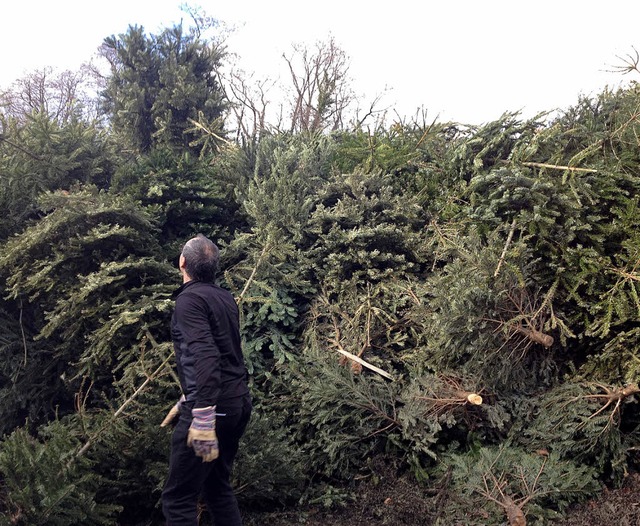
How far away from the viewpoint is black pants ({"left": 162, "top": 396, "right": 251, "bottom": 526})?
2.82 metres

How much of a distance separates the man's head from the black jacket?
48mm

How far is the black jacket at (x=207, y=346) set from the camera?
273 centimetres

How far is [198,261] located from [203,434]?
0.96m

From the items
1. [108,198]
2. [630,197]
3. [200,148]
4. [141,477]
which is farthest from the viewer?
[200,148]

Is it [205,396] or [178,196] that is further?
[178,196]

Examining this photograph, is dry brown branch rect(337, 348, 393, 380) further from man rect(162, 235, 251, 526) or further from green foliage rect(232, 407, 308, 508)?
man rect(162, 235, 251, 526)

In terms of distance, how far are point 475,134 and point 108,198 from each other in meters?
3.82

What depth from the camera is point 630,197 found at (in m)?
4.40

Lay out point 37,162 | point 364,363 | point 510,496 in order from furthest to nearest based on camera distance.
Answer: point 37,162 → point 364,363 → point 510,496

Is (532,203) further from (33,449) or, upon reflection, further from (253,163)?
(33,449)

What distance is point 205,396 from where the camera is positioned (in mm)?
2707

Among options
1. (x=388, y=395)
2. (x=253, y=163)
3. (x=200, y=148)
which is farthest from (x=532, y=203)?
(x=200, y=148)

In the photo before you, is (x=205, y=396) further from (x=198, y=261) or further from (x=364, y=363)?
(x=364, y=363)

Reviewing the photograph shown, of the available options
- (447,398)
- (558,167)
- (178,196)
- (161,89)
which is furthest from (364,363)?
(161,89)
